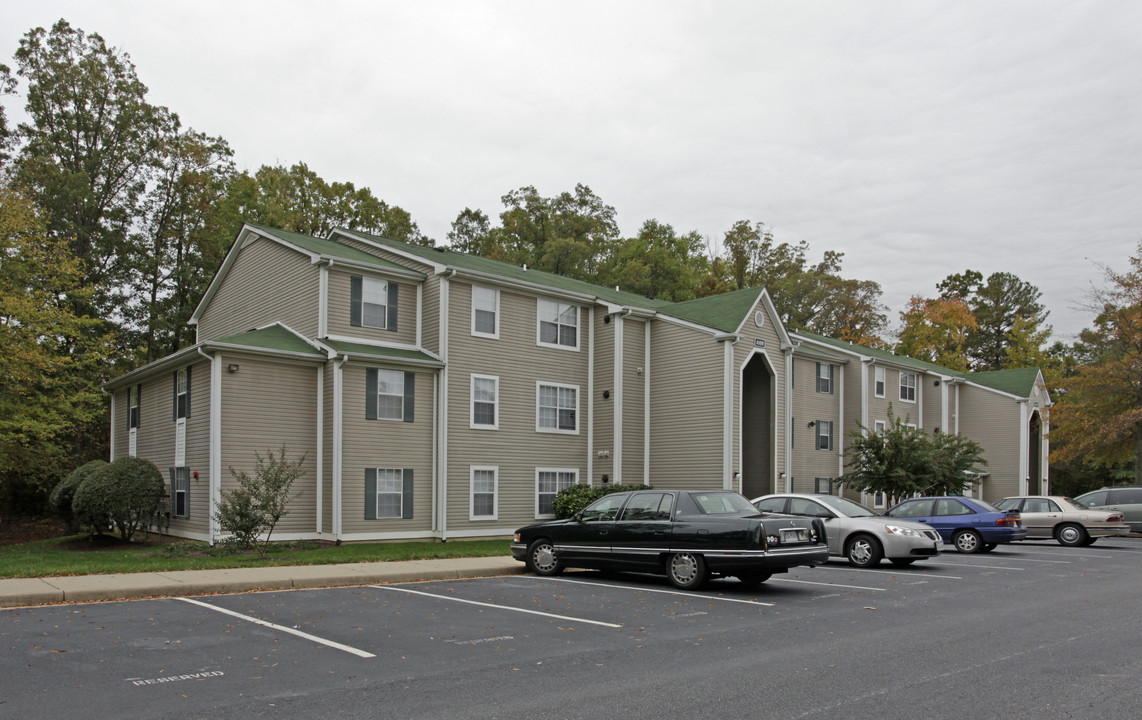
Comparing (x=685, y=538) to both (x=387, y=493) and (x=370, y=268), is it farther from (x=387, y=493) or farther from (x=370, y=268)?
(x=370, y=268)

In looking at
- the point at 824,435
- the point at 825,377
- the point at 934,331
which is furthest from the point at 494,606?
the point at 934,331

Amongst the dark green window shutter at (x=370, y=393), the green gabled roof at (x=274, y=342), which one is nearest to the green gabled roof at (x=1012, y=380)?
the dark green window shutter at (x=370, y=393)

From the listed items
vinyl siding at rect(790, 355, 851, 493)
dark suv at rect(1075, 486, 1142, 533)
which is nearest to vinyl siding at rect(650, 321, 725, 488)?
vinyl siding at rect(790, 355, 851, 493)

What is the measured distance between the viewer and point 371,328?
2403cm

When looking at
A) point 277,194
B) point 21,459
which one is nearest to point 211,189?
point 277,194

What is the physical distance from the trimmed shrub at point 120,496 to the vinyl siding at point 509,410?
7.50 m

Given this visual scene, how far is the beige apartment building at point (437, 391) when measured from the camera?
71.5 ft

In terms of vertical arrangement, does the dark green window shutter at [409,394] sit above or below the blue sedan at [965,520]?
above

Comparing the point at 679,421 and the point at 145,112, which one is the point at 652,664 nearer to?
the point at 679,421

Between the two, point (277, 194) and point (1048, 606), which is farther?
point (277, 194)

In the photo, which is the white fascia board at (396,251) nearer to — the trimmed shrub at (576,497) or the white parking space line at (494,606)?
the trimmed shrub at (576,497)

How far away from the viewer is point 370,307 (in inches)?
950

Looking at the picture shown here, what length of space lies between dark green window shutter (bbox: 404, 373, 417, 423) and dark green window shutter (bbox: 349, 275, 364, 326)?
2038 mm

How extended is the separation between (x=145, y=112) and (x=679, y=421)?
1145 inches
